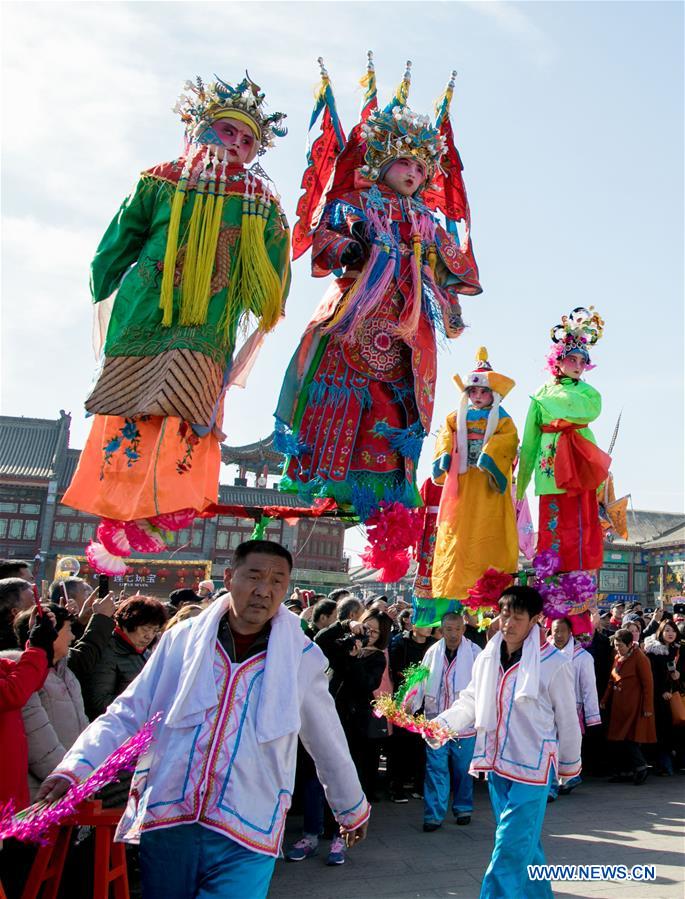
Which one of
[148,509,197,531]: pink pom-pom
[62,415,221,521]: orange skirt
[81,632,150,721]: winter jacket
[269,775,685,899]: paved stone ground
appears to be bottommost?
[269,775,685,899]: paved stone ground

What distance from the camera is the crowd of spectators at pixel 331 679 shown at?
10.2ft

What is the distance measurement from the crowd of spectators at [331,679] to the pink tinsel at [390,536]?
1.45 feet

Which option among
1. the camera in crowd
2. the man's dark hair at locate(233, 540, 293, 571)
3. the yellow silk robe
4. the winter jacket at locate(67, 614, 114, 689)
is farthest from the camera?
the yellow silk robe

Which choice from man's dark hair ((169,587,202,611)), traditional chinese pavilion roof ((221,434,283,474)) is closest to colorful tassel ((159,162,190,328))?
man's dark hair ((169,587,202,611))

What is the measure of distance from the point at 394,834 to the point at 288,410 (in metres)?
2.97

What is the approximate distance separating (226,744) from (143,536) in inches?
85.5

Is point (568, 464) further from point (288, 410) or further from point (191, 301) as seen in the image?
point (191, 301)

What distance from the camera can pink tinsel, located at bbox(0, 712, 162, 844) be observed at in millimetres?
2266

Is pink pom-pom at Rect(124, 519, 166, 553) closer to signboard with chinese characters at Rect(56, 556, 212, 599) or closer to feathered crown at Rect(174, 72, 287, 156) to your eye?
feathered crown at Rect(174, 72, 287, 156)

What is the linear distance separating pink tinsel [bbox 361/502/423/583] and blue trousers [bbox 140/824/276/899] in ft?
8.87

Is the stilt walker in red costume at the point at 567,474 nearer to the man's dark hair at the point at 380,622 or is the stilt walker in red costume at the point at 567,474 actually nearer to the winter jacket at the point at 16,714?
the man's dark hair at the point at 380,622

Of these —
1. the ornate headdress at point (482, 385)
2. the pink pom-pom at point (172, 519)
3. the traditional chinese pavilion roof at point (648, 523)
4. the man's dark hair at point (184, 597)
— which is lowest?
the man's dark hair at point (184, 597)

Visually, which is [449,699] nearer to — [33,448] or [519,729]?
[519,729]

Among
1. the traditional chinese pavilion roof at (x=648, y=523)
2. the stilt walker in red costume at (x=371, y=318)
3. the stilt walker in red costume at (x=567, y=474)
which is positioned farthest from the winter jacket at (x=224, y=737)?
the traditional chinese pavilion roof at (x=648, y=523)
